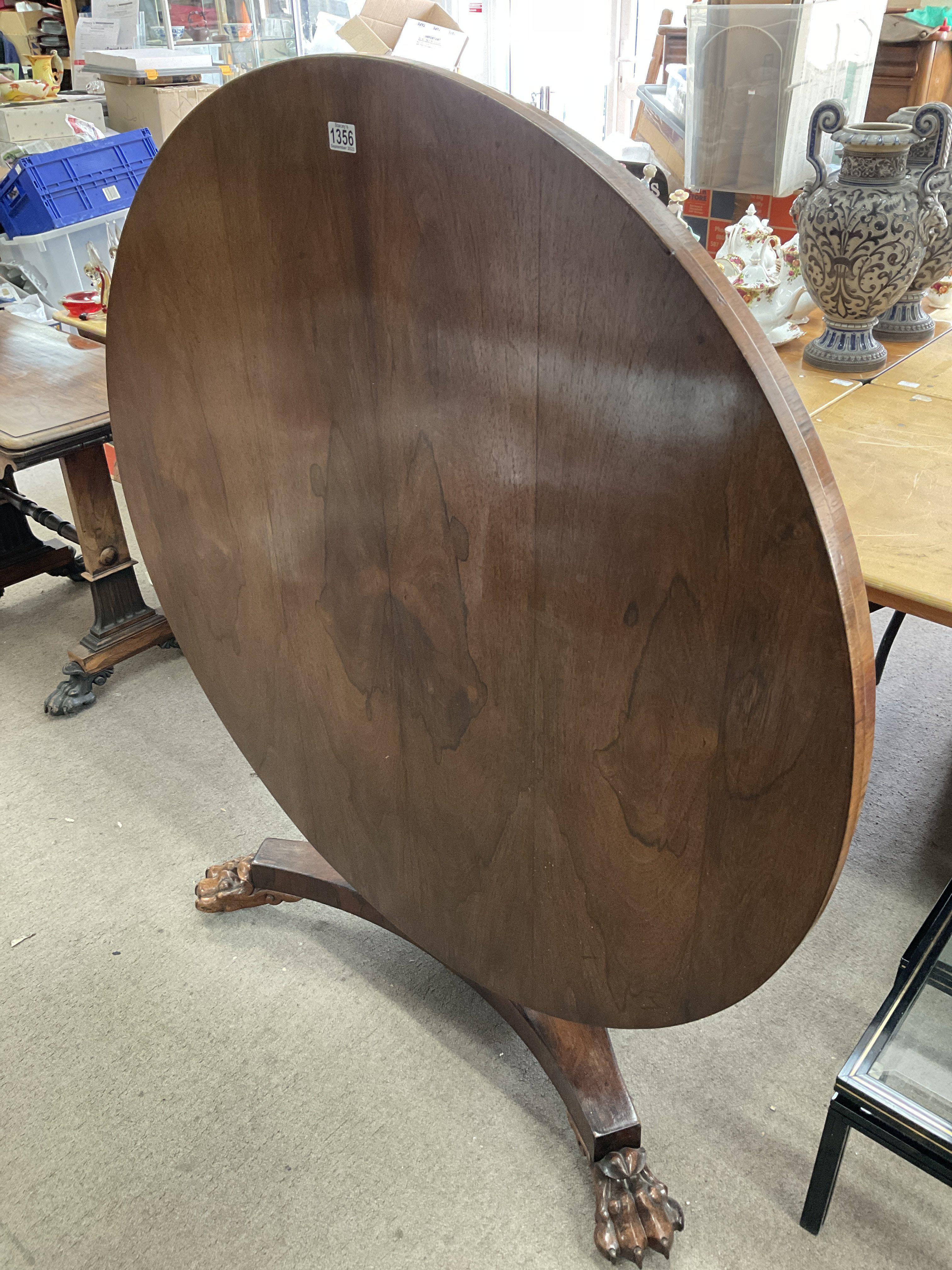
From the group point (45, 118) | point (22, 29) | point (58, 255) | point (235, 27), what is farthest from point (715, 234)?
point (22, 29)

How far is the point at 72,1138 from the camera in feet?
4.26

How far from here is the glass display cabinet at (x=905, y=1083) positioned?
3.36 feet

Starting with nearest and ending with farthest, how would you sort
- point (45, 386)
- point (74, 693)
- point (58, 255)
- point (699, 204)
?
point (45, 386)
point (74, 693)
point (699, 204)
point (58, 255)

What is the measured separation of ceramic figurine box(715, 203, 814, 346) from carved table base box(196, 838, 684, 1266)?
111cm

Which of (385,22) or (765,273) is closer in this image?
(765,273)

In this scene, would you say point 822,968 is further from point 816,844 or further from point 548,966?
point 816,844

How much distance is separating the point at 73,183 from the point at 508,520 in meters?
3.48

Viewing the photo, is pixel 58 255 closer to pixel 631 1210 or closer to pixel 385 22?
pixel 385 22

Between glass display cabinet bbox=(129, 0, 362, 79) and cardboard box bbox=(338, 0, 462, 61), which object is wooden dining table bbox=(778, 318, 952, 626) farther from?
glass display cabinet bbox=(129, 0, 362, 79)

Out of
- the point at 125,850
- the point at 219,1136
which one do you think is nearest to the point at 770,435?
the point at 219,1136

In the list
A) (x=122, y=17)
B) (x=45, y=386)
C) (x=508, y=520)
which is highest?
(x=122, y=17)

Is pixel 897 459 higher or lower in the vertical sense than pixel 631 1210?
higher

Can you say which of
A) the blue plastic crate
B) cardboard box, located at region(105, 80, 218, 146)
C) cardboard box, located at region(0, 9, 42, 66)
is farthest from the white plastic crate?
cardboard box, located at region(0, 9, 42, 66)

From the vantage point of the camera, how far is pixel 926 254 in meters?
1.57
